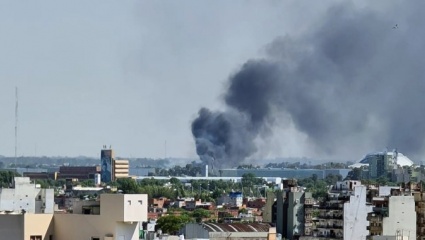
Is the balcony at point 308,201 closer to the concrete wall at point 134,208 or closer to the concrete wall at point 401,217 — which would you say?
the concrete wall at point 401,217

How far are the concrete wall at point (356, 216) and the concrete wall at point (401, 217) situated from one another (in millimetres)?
721

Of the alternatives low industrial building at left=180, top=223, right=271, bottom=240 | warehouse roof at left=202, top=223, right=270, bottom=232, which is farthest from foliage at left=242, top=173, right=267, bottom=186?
low industrial building at left=180, top=223, right=271, bottom=240

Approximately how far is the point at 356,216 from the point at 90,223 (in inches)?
1422

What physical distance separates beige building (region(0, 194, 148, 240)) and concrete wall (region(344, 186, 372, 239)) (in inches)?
1355

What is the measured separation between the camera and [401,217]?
52.7 metres

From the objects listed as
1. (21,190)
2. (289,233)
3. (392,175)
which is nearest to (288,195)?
(289,233)

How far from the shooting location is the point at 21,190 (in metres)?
61.3

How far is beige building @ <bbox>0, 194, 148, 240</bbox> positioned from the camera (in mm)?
17156

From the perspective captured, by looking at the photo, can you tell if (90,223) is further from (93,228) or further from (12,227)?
(12,227)

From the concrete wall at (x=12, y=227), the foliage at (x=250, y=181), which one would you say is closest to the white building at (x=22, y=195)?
the concrete wall at (x=12, y=227)

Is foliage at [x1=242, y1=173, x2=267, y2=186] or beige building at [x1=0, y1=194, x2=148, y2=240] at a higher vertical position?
foliage at [x1=242, y1=173, x2=267, y2=186]

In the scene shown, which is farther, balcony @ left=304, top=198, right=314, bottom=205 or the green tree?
the green tree

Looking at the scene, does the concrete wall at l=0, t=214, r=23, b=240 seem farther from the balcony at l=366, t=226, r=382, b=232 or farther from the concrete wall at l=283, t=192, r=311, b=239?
the concrete wall at l=283, t=192, r=311, b=239

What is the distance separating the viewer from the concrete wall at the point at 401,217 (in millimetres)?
51688
